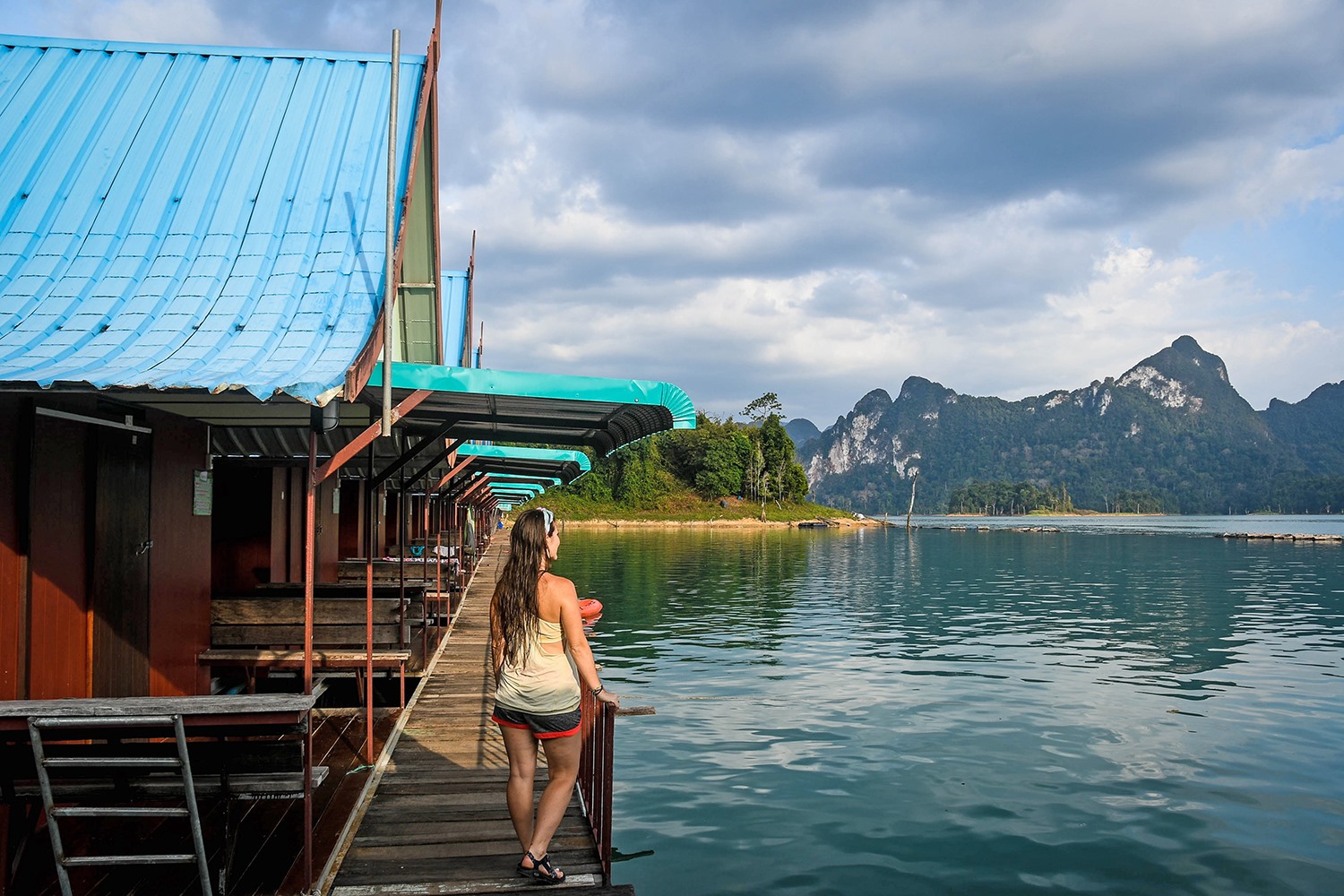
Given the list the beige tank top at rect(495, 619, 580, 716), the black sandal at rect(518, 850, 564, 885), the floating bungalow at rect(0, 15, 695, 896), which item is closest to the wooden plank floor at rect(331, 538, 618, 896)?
the black sandal at rect(518, 850, 564, 885)

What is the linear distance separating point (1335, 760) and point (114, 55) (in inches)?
621

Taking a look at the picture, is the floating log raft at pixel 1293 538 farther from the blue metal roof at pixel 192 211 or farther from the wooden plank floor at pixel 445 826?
the blue metal roof at pixel 192 211

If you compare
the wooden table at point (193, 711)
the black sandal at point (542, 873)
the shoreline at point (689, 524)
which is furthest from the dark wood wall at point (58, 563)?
the shoreline at point (689, 524)

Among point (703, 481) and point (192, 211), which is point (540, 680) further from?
point (703, 481)

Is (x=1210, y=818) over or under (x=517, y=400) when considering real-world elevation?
under

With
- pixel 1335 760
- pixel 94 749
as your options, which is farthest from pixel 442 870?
pixel 1335 760

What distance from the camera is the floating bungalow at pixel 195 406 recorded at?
505cm

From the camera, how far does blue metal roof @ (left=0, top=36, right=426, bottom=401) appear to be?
20.4 feet

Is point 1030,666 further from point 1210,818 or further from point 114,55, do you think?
point 114,55

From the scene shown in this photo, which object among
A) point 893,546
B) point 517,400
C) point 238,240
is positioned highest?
point 238,240

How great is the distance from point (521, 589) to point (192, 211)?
5.16 m

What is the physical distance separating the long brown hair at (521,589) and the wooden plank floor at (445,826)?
1.23 m

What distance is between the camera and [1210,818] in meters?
9.52

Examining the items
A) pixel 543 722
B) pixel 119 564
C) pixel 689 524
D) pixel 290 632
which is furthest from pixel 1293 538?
pixel 119 564
